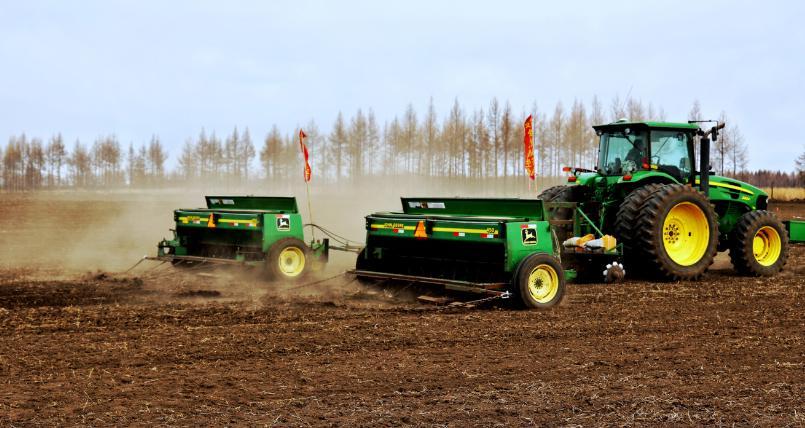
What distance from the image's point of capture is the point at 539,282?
9320mm

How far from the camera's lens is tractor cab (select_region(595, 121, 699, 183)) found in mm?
12141

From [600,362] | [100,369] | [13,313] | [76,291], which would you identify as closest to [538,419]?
[600,362]

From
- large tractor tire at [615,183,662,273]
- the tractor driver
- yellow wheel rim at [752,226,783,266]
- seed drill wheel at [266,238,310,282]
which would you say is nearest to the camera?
large tractor tire at [615,183,662,273]

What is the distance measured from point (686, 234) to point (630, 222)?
1.18m

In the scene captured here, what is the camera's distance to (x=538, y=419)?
16.8 feet

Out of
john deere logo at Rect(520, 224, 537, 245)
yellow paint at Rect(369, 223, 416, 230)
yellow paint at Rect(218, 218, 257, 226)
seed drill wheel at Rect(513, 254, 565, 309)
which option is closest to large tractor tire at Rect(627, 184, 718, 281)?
seed drill wheel at Rect(513, 254, 565, 309)

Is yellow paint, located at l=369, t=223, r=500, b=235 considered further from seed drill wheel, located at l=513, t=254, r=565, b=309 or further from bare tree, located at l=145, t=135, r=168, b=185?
bare tree, located at l=145, t=135, r=168, b=185

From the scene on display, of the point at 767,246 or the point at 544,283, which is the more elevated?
the point at 767,246

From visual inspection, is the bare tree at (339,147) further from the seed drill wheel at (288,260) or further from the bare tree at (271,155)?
the seed drill wheel at (288,260)

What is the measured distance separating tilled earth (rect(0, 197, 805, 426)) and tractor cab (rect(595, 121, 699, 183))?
2.53m

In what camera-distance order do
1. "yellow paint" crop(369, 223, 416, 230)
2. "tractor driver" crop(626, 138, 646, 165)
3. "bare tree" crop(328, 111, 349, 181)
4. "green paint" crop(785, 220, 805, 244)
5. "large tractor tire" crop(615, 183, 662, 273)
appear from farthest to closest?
"bare tree" crop(328, 111, 349, 181) < "green paint" crop(785, 220, 805, 244) < "tractor driver" crop(626, 138, 646, 165) < "large tractor tire" crop(615, 183, 662, 273) < "yellow paint" crop(369, 223, 416, 230)

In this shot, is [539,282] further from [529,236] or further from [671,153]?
[671,153]

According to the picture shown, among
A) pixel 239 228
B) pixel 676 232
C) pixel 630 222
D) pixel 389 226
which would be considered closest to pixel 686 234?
pixel 676 232

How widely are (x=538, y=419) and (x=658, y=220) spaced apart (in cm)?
681
